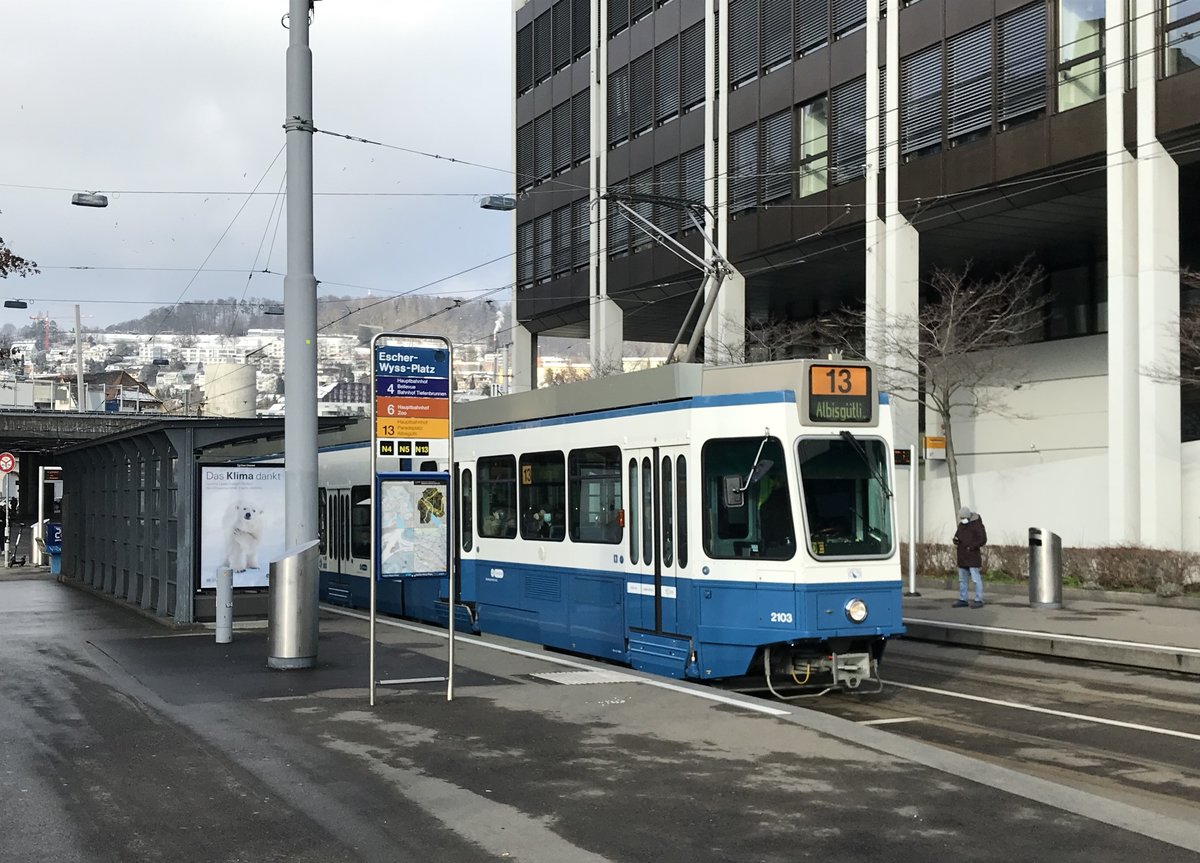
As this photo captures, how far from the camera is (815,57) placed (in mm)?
34438

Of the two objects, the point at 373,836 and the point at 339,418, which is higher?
the point at 339,418

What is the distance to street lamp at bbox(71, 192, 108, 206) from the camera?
86.1ft

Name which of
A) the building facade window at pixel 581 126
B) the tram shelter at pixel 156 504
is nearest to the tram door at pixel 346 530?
the tram shelter at pixel 156 504

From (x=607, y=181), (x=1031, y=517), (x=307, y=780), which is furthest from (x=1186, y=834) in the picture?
(x=607, y=181)

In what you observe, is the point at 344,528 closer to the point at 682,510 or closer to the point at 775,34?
the point at 682,510

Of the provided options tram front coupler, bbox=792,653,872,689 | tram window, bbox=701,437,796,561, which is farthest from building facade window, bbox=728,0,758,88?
tram front coupler, bbox=792,653,872,689

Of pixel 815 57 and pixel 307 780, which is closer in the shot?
pixel 307 780

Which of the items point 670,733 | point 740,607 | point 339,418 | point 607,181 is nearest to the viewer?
point 670,733

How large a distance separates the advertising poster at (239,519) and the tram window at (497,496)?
8.92 feet

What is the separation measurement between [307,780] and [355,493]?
46.5 feet

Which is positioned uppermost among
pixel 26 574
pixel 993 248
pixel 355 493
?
pixel 993 248

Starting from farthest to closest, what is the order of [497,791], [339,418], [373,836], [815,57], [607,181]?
1. [607,181]
2. [815,57]
3. [339,418]
4. [497,791]
5. [373,836]

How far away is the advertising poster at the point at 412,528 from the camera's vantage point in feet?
38.1

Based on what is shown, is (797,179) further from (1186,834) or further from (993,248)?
(1186,834)
